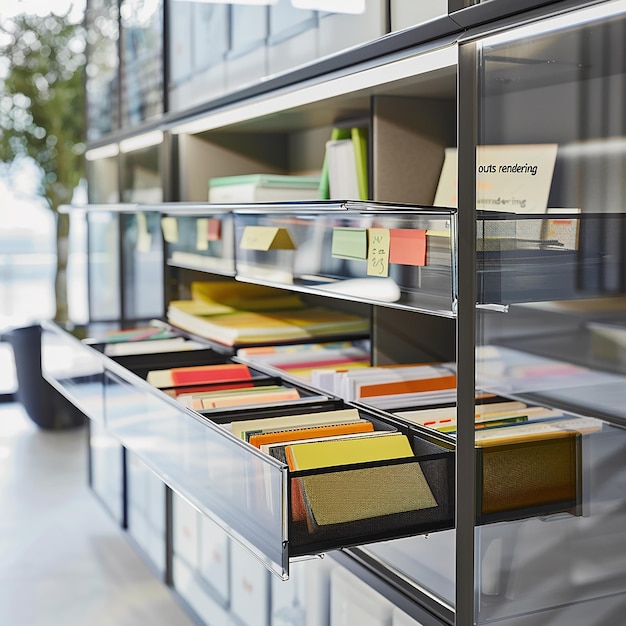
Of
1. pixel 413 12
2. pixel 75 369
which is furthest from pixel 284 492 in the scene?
pixel 75 369

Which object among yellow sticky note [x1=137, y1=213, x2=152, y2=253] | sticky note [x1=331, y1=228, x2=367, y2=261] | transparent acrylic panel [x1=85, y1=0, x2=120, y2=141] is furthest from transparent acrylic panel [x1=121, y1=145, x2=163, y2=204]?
sticky note [x1=331, y1=228, x2=367, y2=261]

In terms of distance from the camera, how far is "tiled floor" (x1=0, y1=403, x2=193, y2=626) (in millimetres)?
2545

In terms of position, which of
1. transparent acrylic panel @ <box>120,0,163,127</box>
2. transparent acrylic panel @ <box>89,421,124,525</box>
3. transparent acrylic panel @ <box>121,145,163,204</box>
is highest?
transparent acrylic panel @ <box>120,0,163,127</box>

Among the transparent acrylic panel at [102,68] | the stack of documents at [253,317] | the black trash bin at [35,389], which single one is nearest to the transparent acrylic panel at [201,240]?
the stack of documents at [253,317]

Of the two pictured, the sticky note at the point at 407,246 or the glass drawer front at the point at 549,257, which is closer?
the glass drawer front at the point at 549,257

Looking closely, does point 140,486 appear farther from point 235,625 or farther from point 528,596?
point 528,596

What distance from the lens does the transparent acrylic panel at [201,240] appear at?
6.69ft

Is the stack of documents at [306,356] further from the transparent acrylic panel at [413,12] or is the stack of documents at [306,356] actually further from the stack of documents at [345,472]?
the transparent acrylic panel at [413,12]

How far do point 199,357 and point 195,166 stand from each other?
0.60 m

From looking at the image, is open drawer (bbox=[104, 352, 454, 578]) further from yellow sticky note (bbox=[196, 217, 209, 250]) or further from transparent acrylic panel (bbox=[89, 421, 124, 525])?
transparent acrylic panel (bbox=[89, 421, 124, 525])

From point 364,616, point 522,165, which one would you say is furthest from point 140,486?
point 522,165

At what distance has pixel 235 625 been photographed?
2.15m

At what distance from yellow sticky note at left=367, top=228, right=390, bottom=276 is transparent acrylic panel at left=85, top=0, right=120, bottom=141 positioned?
1.73 m

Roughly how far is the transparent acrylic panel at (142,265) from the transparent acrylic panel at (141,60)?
0.30 metres
